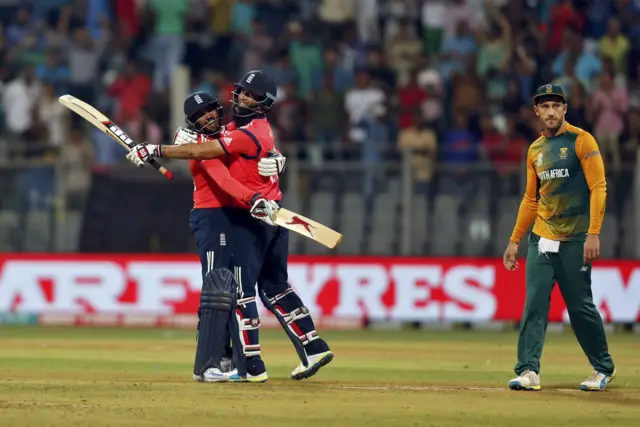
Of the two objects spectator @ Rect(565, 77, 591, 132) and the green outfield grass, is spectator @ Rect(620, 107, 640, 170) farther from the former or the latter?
the green outfield grass

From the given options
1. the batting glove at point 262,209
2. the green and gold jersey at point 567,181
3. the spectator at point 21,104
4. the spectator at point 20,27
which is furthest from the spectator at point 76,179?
the green and gold jersey at point 567,181

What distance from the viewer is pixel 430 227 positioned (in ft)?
67.7

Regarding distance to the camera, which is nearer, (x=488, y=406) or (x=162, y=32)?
(x=488, y=406)

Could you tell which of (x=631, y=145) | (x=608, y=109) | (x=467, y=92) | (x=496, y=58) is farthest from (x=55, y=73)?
(x=631, y=145)

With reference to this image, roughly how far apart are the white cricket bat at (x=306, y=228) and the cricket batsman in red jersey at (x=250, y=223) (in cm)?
12

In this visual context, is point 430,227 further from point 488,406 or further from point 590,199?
point 488,406

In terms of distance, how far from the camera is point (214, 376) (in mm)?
11820

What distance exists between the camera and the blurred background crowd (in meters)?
20.5

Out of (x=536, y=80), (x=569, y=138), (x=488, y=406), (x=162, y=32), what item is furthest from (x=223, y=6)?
(x=488, y=406)

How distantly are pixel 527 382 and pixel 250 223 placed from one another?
2652 mm

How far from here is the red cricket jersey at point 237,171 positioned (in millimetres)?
11703

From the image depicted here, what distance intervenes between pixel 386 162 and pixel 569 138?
9.02 meters

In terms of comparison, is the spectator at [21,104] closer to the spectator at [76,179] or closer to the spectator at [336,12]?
the spectator at [76,179]

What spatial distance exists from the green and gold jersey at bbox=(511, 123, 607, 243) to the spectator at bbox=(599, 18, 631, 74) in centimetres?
1155
